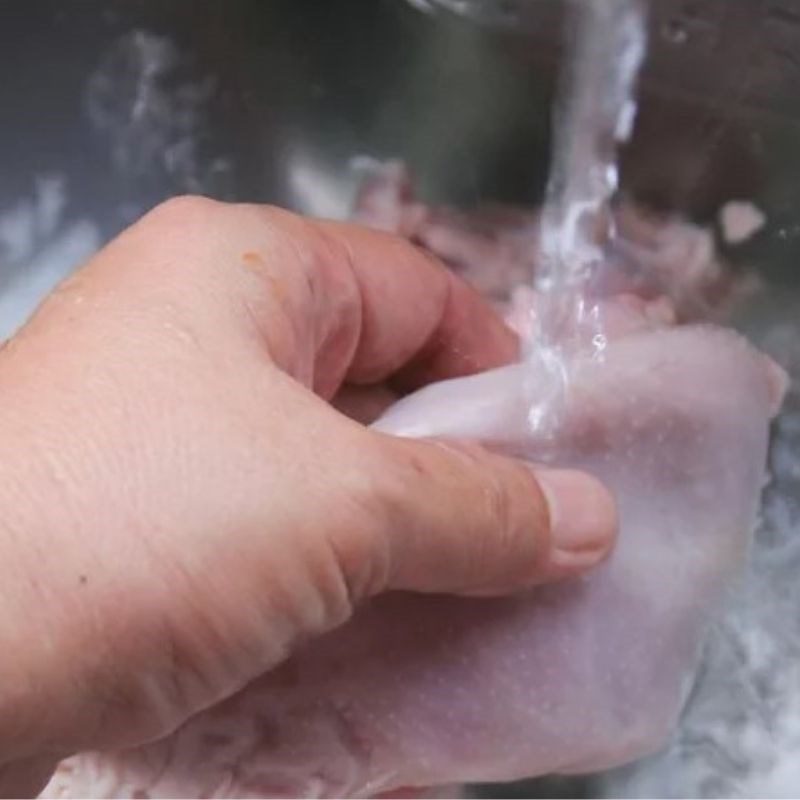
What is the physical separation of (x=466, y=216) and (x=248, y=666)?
1.25 feet

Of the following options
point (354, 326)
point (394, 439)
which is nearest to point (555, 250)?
point (354, 326)

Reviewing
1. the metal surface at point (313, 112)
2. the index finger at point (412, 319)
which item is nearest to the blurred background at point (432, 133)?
the metal surface at point (313, 112)

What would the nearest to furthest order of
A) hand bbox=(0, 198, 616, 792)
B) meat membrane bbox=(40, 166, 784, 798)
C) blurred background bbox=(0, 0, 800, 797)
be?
hand bbox=(0, 198, 616, 792), meat membrane bbox=(40, 166, 784, 798), blurred background bbox=(0, 0, 800, 797)

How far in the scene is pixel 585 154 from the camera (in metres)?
0.69

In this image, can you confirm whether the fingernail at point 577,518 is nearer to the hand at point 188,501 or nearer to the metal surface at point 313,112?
the hand at point 188,501

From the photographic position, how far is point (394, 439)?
0.41 metres

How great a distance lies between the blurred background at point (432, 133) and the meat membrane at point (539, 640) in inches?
3.7

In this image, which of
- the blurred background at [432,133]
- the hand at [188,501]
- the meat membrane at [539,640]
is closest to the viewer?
the hand at [188,501]

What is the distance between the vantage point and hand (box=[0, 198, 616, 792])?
1.20 feet

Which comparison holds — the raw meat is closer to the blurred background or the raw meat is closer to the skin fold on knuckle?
the blurred background

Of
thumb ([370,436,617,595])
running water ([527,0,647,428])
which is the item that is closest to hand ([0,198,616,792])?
thumb ([370,436,617,595])

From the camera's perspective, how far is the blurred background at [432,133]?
0.63 meters

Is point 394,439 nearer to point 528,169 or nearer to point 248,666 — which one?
point 248,666

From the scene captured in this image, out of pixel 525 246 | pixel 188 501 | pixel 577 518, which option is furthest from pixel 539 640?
pixel 525 246
